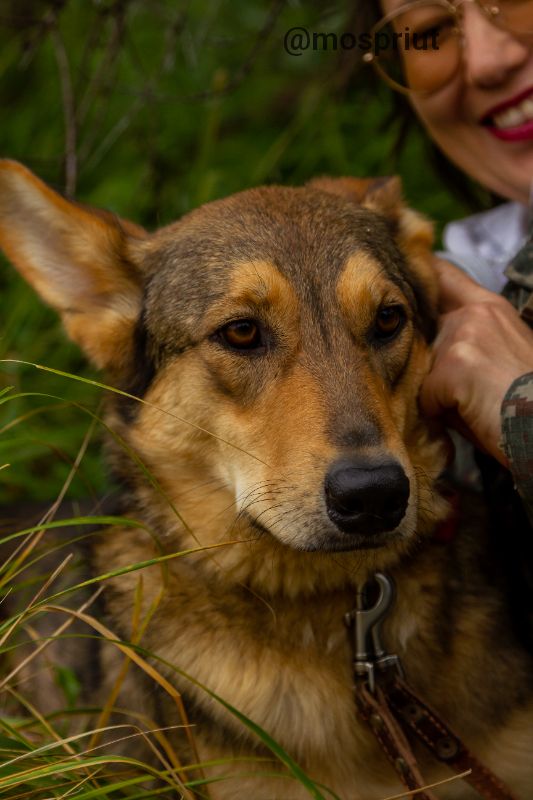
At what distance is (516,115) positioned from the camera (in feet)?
10.8

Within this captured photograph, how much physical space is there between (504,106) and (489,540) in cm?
156

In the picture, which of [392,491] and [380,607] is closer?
[392,491]

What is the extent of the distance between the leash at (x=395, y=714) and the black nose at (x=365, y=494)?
449 millimetres

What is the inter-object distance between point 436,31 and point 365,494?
1936 millimetres

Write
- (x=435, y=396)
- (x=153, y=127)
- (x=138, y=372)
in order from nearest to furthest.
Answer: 1. (x=435, y=396)
2. (x=138, y=372)
3. (x=153, y=127)

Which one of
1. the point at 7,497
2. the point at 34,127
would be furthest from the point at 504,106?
the point at 34,127

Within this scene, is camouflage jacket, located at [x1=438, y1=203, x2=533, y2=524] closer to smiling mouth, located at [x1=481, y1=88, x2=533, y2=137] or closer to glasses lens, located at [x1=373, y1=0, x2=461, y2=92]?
smiling mouth, located at [x1=481, y1=88, x2=533, y2=137]

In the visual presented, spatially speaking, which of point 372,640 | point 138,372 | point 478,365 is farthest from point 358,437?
point 138,372

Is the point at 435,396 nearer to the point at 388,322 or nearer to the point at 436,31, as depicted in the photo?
the point at 388,322

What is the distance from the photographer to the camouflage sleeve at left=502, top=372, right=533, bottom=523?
238cm

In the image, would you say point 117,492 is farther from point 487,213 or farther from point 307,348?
point 487,213

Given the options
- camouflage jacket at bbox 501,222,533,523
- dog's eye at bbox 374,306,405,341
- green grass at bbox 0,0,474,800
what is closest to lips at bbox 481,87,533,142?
dog's eye at bbox 374,306,405,341

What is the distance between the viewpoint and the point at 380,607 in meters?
2.56

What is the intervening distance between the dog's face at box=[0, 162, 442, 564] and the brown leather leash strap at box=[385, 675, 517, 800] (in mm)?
507
